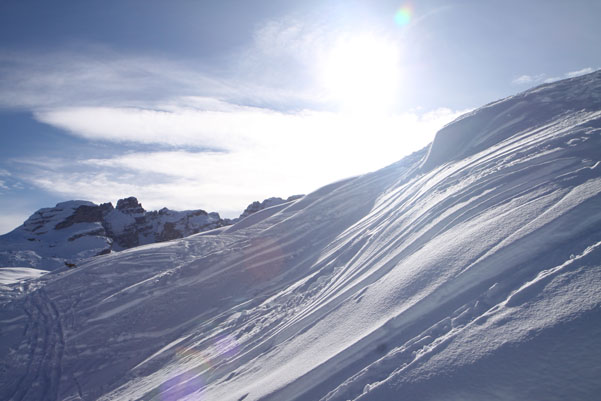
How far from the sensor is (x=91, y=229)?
5606cm

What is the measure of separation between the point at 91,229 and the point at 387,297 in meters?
63.4

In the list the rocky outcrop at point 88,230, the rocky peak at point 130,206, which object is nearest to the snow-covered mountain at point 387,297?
the rocky outcrop at point 88,230

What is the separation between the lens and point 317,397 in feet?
12.7

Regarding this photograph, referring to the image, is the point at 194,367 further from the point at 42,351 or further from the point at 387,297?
the point at 42,351

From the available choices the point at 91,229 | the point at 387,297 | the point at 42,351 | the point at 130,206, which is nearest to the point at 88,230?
the point at 91,229

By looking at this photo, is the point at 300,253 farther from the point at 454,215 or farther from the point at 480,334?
the point at 480,334

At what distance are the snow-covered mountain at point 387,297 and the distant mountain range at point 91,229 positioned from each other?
3346 cm

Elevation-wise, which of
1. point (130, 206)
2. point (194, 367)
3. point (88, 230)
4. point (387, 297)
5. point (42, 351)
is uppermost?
point (130, 206)

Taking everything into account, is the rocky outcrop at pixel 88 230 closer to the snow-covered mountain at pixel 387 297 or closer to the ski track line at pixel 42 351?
the ski track line at pixel 42 351

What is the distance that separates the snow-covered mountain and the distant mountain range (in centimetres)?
3346

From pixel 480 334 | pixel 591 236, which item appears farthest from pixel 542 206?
pixel 480 334

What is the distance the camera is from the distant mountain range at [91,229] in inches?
1837

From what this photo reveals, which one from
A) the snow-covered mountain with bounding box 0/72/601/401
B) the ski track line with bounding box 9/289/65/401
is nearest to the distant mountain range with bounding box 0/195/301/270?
the snow-covered mountain with bounding box 0/72/601/401

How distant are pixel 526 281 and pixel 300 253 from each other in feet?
34.3
